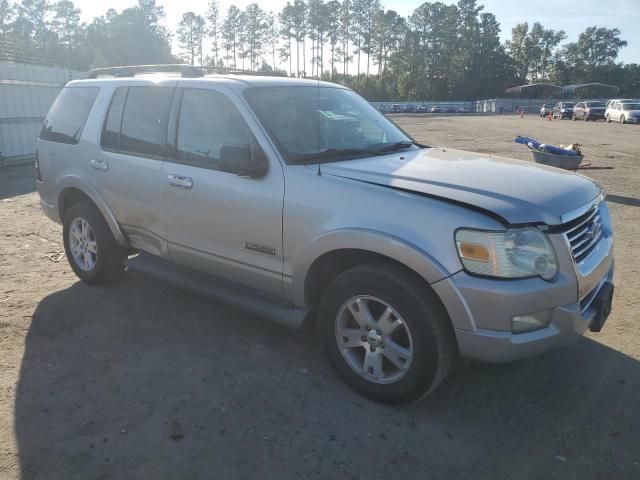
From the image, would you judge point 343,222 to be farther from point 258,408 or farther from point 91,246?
point 91,246

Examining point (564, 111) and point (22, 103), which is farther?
point (564, 111)

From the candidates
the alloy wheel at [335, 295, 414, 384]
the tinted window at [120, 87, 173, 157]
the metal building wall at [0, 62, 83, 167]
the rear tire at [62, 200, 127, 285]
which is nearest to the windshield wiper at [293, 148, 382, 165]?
the alloy wheel at [335, 295, 414, 384]

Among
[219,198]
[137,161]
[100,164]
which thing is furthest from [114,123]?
[219,198]

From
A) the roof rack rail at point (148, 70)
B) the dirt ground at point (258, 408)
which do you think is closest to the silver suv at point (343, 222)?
the roof rack rail at point (148, 70)

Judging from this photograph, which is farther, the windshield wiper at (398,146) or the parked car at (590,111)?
the parked car at (590,111)

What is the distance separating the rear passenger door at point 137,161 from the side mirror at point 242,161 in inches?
36.0

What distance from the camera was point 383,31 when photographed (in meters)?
107

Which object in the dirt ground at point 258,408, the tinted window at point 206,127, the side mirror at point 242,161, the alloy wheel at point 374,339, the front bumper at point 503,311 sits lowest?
the dirt ground at point 258,408

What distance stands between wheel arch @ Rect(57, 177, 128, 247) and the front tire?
7.50 ft

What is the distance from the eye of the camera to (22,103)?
43.7 feet

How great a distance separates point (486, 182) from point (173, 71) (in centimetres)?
313

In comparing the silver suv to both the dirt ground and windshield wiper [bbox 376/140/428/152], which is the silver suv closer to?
windshield wiper [bbox 376/140/428/152]

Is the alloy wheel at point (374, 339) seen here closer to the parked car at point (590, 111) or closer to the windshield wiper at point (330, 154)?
the windshield wiper at point (330, 154)

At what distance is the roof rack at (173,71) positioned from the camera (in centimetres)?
433
